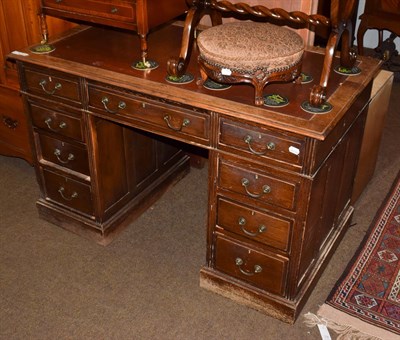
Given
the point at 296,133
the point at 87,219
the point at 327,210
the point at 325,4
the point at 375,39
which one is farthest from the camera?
the point at 375,39

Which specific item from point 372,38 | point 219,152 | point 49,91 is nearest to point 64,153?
point 49,91

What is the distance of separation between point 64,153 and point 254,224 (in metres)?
1.08

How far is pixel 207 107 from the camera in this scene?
2.25 metres

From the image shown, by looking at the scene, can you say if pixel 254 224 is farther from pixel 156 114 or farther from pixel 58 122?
pixel 58 122

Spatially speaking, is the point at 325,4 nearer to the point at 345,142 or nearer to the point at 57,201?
the point at 345,142

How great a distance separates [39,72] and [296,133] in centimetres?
129

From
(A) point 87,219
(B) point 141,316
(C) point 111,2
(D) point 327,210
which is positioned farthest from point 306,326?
(C) point 111,2

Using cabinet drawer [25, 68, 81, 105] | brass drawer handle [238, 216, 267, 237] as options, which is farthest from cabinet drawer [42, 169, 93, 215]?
brass drawer handle [238, 216, 267, 237]

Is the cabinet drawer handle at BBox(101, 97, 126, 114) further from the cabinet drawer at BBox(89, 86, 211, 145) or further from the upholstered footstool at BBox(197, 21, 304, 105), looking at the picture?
the upholstered footstool at BBox(197, 21, 304, 105)

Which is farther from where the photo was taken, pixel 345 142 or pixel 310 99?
pixel 345 142

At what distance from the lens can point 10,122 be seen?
3.40 metres

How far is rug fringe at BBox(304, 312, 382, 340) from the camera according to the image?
249 cm

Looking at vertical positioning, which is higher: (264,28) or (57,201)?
(264,28)

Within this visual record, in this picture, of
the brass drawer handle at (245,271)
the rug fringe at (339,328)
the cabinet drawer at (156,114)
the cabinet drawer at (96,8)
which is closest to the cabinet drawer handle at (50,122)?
the cabinet drawer at (156,114)
